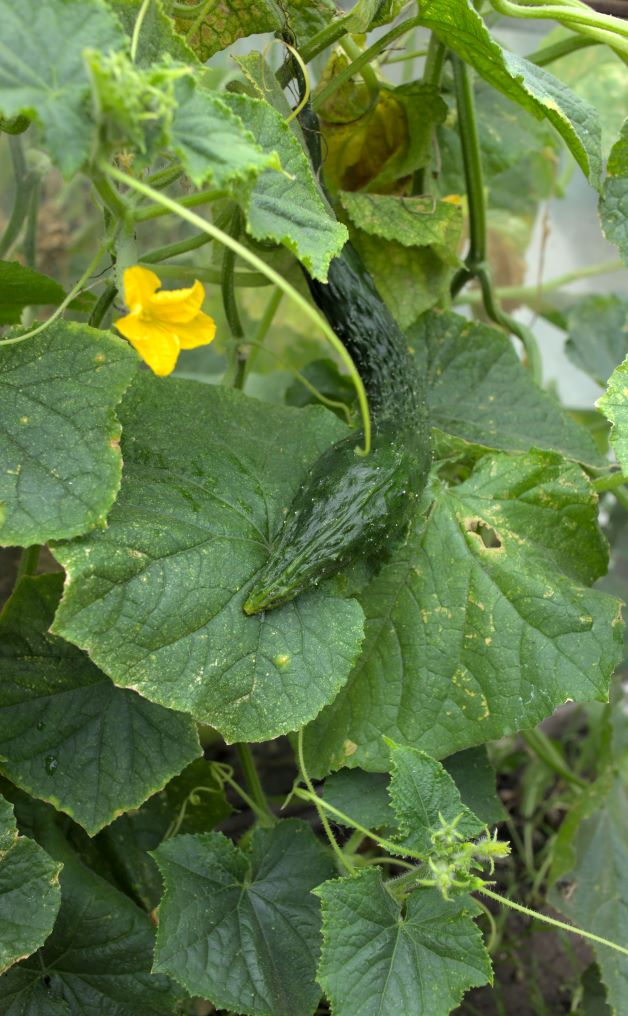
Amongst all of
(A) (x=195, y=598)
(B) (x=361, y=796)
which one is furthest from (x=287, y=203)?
(B) (x=361, y=796)

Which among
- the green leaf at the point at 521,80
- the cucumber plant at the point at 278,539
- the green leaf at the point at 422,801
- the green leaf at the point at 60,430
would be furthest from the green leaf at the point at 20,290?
the green leaf at the point at 422,801

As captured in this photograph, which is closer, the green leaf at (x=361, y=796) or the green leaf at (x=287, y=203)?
the green leaf at (x=287, y=203)

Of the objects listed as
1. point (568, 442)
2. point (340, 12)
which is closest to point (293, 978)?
point (568, 442)

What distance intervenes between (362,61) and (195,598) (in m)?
0.57

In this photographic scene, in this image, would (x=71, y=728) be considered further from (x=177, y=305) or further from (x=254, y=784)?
(x=177, y=305)

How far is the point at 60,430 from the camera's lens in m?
0.73

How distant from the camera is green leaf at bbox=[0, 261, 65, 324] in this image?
2.78ft

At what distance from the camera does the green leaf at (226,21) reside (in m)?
0.89

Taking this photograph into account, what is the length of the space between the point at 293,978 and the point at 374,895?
150 millimetres

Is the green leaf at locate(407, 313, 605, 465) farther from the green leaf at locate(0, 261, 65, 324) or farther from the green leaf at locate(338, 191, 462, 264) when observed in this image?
the green leaf at locate(0, 261, 65, 324)

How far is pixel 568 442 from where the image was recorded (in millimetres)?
1106

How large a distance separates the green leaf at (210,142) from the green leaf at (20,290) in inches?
12.0

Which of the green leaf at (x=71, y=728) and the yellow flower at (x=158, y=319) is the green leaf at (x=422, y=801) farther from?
the yellow flower at (x=158, y=319)

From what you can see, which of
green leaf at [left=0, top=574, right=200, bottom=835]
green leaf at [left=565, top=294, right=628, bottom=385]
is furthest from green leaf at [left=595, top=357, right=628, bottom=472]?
green leaf at [left=565, top=294, right=628, bottom=385]
